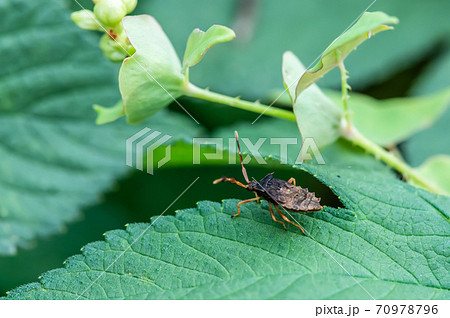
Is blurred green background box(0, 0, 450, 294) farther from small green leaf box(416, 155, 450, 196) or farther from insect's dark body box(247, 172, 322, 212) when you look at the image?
insect's dark body box(247, 172, 322, 212)

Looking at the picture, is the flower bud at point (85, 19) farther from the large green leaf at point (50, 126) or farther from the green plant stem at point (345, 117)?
the large green leaf at point (50, 126)

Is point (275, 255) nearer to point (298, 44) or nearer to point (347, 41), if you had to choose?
point (347, 41)

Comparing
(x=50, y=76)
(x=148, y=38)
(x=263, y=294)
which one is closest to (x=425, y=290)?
(x=263, y=294)

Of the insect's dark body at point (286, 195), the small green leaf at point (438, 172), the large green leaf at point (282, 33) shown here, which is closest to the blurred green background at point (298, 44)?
the large green leaf at point (282, 33)

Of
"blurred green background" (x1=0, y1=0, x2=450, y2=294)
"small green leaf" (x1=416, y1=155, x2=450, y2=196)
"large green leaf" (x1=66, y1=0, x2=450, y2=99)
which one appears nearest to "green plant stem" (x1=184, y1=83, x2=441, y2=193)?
"small green leaf" (x1=416, y1=155, x2=450, y2=196)

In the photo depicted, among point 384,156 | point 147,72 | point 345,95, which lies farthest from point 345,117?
point 147,72
